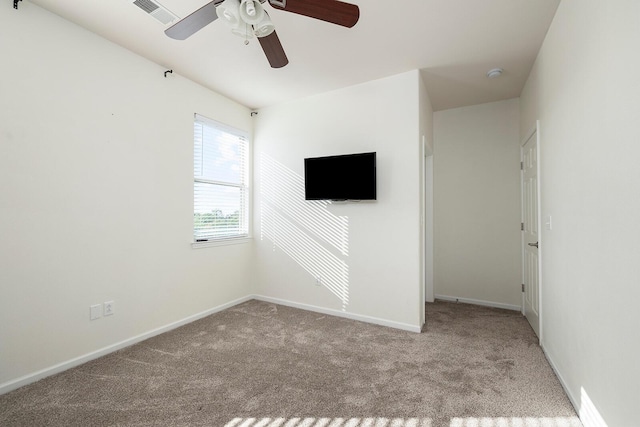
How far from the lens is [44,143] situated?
84.3 inches

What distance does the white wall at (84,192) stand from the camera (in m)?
2.01

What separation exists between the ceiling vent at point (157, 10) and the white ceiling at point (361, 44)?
0.19 ft

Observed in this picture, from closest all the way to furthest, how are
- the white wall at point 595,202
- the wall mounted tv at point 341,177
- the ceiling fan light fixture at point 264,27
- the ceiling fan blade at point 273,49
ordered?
the white wall at point 595,202 → the ceiling fan light fixture at point 264,27 → the ceiling fan blade at point 273,49 → the wall mounted tv at point 341,177

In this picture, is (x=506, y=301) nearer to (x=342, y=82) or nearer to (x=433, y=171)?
(x=433, y=171)

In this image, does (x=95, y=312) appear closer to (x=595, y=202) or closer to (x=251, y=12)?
(x=251, y=12)

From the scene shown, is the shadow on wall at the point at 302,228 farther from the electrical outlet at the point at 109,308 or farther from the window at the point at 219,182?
the electrical outlet at the point at 109,308

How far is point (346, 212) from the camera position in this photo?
3.41m

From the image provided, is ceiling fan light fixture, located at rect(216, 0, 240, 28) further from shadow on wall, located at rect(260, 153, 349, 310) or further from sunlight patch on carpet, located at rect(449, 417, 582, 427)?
sunlight patch on carpet, located at rect(449, 417, 582, 427)

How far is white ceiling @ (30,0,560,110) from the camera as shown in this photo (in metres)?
2.11

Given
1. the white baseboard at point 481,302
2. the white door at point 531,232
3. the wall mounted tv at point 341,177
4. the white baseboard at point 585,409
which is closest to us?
the white baseboard at point 585,409

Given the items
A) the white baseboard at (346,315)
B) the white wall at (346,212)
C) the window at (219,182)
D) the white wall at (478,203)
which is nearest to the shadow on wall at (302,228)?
the white wall at (346,212)

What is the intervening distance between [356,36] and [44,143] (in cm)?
252

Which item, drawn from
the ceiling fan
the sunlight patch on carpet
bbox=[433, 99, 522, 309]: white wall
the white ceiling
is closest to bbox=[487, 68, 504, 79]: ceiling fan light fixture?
the white ceiling

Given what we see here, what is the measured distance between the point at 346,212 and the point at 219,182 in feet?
5.31
